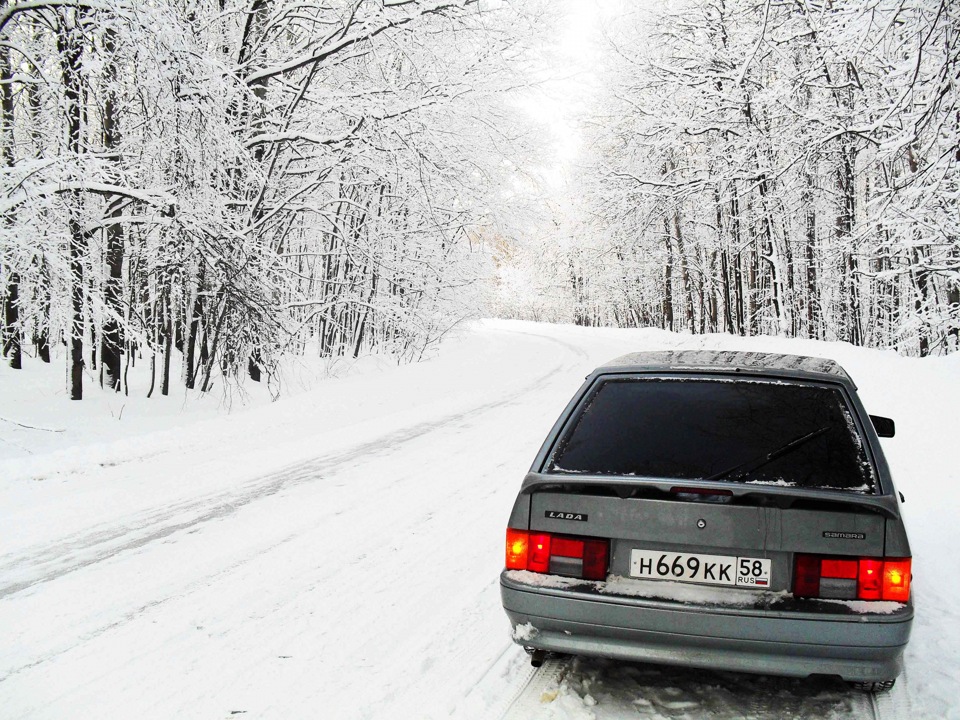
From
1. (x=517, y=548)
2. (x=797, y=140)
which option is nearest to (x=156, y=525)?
(x=517, y=548)

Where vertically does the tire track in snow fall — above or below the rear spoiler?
below

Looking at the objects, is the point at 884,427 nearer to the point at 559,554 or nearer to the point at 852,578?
the point at 852,578

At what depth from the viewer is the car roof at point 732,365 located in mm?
3238

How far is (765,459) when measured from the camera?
9.20ft

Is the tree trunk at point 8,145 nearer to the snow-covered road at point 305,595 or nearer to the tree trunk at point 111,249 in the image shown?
the tree trunk at point 111,249

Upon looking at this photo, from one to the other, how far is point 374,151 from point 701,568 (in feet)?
37.5

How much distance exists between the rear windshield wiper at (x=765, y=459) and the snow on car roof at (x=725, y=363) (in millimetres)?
447

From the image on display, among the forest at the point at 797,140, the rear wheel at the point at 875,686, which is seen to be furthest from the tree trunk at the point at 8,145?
the forest at the point at 797,140

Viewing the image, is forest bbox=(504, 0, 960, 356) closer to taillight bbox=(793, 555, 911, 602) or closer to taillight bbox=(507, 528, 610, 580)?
taillight bbox=(793, 555, 911, 602)

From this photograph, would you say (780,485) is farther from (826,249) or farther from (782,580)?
(826,249)

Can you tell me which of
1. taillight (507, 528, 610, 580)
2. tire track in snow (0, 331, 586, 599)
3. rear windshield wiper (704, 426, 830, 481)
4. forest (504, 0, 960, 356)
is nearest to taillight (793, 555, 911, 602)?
rear windshield wiper (704, 426, 830, 481)

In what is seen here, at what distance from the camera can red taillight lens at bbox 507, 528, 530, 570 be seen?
286 centimetres

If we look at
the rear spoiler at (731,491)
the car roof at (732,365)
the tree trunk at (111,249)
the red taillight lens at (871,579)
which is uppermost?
the tree trunk at (111,249)

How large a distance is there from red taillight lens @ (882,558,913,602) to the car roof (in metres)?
0.93
